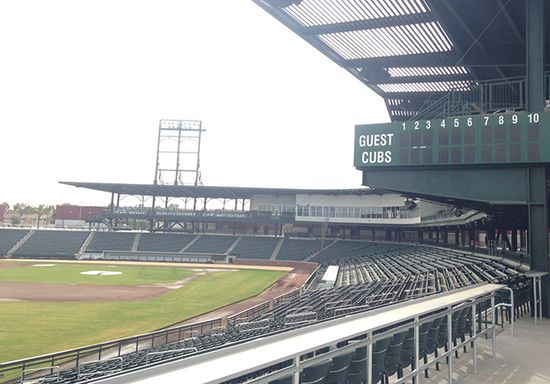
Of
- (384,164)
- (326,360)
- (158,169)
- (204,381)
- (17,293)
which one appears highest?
(158,169)

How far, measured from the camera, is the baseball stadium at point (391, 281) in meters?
4.42

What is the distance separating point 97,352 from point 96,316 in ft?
28.6

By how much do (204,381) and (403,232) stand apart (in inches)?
2194

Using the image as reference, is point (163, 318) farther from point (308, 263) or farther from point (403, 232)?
point (403, 232)

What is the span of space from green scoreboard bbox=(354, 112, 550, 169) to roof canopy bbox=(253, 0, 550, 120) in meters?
6.12

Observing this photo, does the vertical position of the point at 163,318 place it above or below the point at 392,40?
below

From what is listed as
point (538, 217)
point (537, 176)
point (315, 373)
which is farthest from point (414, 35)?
point (315, 373)

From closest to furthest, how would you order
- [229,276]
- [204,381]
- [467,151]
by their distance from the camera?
1. [204,381]
2. [467,151]
3. [229,276]

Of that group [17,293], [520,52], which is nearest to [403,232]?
[520,52]

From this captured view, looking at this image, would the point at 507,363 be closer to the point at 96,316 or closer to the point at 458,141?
the point at 458,141

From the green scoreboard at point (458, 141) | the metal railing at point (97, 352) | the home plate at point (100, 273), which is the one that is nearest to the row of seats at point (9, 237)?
the home plate at point (100, 273)

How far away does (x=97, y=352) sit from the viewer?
1392 cm

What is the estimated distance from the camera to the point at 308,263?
50062 millimetres

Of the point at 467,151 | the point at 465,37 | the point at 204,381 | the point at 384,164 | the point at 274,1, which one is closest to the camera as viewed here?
the point at 204,381
